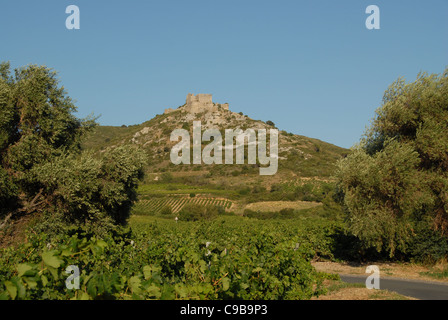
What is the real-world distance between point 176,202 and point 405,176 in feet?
187

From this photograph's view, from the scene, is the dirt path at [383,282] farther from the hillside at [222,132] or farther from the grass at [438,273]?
the hillside at [222,132]

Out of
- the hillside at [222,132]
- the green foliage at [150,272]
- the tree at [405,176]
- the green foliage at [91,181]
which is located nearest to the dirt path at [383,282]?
the tree at [405,176]

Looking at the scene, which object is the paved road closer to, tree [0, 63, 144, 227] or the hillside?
tree [0, 63, 144, 227]

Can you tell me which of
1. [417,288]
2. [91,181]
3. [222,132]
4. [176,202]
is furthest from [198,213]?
[222,132]

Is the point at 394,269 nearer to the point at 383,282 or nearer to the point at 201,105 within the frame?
the point at 383,282

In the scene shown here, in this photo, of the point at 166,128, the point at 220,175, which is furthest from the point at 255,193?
the point at 166,128

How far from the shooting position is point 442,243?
17703 mm

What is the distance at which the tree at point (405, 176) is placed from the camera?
1720cm

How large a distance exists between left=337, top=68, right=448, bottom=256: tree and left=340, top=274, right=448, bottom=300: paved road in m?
2.40

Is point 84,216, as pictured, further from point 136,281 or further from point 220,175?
point 220,175

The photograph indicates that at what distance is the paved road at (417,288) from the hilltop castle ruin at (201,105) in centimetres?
11604

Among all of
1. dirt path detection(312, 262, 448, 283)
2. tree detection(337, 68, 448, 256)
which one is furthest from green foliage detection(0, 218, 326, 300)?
dirt path detection(312, 262, 448, 283)

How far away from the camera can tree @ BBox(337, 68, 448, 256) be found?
17.2 meters
